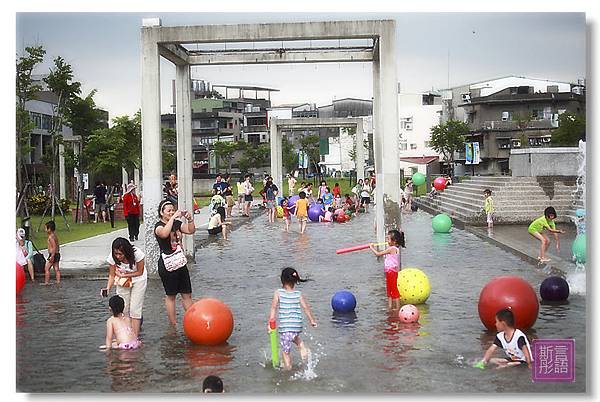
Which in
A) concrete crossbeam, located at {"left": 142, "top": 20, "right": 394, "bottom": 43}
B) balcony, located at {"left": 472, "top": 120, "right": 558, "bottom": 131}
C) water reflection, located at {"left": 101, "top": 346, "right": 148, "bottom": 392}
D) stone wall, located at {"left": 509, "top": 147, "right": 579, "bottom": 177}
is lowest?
water reflection, located at {"left": 101, "top": 346, "right": 148, "bottom": 392}

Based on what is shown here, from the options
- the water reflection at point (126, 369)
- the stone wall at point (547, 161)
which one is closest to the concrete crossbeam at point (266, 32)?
the water reflection at point (126, 369)

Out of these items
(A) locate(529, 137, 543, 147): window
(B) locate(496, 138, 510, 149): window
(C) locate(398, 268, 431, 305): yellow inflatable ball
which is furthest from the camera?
(B) locate(496, 138, 510, 149): window

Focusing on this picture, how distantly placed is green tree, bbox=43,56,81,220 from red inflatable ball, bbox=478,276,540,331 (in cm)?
1896

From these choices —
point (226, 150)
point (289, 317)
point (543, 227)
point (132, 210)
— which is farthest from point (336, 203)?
point (226, 150)

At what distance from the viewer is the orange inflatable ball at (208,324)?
10.5 m

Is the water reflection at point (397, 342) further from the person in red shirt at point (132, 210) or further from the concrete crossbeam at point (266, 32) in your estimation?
the person in red shirt at point (132, 210)

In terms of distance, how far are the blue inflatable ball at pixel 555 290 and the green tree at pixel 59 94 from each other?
18.0 meters

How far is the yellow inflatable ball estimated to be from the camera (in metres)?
13.2

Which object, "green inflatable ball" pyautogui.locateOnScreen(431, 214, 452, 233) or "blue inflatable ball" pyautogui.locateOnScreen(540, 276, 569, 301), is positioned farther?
"green inflatable ball" pyautogui.locateOnScreen(431, 214, 452, 233)

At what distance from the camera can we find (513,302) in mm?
10688

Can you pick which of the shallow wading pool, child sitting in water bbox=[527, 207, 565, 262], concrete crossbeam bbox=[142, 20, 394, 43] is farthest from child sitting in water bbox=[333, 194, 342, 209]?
concrete crossbeam bbox=[142, 20, 394, 43]

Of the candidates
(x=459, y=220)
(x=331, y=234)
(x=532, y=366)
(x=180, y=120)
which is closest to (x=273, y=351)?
(x=532, y=366)

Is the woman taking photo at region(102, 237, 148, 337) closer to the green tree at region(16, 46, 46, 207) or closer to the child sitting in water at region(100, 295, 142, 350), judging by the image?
the child sitting in water at region(100, 295, 142, 350)

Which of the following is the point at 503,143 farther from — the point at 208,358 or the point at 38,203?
the point at 208,358
